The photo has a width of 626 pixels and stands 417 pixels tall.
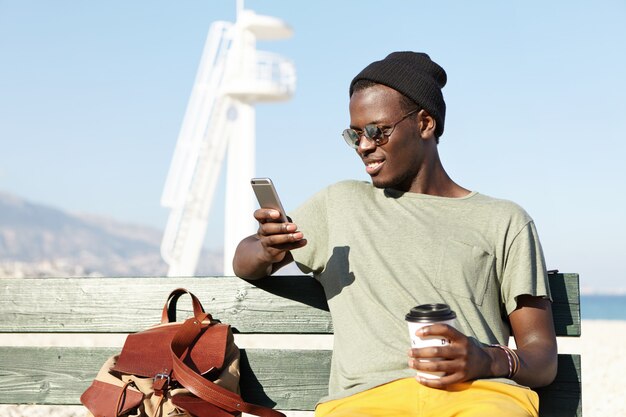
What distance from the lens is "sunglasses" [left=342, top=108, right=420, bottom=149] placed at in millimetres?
3896

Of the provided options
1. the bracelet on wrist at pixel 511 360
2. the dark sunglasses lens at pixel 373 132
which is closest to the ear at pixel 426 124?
the dark sunglasses lens at pixel 373 132

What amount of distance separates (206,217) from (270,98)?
5864 mm

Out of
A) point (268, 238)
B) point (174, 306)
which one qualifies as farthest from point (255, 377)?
point (268, 238)

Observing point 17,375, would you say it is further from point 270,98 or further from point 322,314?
point 270,98

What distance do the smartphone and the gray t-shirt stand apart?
37cm

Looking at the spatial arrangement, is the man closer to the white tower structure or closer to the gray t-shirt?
the gray t-shirt

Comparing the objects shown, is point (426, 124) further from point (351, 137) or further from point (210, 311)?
point (210, 311)

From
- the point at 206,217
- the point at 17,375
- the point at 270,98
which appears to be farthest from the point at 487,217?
the point at 270,98

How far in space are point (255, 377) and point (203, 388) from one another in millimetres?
611

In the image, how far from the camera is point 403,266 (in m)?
3.84

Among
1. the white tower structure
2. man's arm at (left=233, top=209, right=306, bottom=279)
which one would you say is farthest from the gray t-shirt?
the white tower structure

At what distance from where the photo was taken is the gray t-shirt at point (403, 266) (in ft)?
12.2

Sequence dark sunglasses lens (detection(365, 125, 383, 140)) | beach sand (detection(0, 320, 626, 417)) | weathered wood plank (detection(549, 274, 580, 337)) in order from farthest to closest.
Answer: beach sand (detection(0, 320, 626, 417))
weathered wood plank (detection(549, 274, 580, 337))
dark sunglasses lens (detection(365, 125, 383, 140))

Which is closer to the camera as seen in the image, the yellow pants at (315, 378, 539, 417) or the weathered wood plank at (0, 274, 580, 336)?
the yellow pants at (315, 378, 539, 417)
